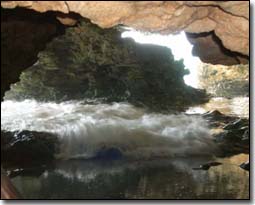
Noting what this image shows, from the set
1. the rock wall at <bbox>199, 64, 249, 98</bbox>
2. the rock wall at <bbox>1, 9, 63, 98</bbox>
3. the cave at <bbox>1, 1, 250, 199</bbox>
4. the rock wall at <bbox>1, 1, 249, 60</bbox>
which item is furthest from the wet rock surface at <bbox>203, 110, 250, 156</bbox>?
the rock wall at <bbox>1, 9, 63, 98</bbox>

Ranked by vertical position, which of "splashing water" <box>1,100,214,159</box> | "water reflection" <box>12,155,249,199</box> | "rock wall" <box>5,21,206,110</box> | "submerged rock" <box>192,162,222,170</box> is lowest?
"water reflection" <box>12,155,249,199</box>

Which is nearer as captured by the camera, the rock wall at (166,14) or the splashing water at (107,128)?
the rock wall at (166,14)

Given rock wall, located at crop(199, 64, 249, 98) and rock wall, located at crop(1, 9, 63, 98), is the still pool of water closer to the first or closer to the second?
rock wall, located at crop(199, 64, 249, 98)

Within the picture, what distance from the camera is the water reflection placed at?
6.59 ft

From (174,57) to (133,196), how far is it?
786 millimetres

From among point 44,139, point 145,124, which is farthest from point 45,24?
point 145,124

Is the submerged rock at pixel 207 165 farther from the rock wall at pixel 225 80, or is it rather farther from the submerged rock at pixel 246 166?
the rock wall at pixel 225 80

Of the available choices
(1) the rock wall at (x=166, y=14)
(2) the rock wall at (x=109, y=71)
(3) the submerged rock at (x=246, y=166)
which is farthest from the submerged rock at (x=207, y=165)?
(1) the rock wall at (x=166, y=14)

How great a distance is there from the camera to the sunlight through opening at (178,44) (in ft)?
6.94

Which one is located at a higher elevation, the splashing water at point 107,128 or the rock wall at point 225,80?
the rock wall at point 225,80

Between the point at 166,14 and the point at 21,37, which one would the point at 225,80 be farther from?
the point at 21,37

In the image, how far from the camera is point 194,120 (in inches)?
84.6

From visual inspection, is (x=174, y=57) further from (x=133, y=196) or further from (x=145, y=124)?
(x=133, y=196)

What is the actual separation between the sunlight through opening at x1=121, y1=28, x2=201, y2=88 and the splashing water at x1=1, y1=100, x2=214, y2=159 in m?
0.27
